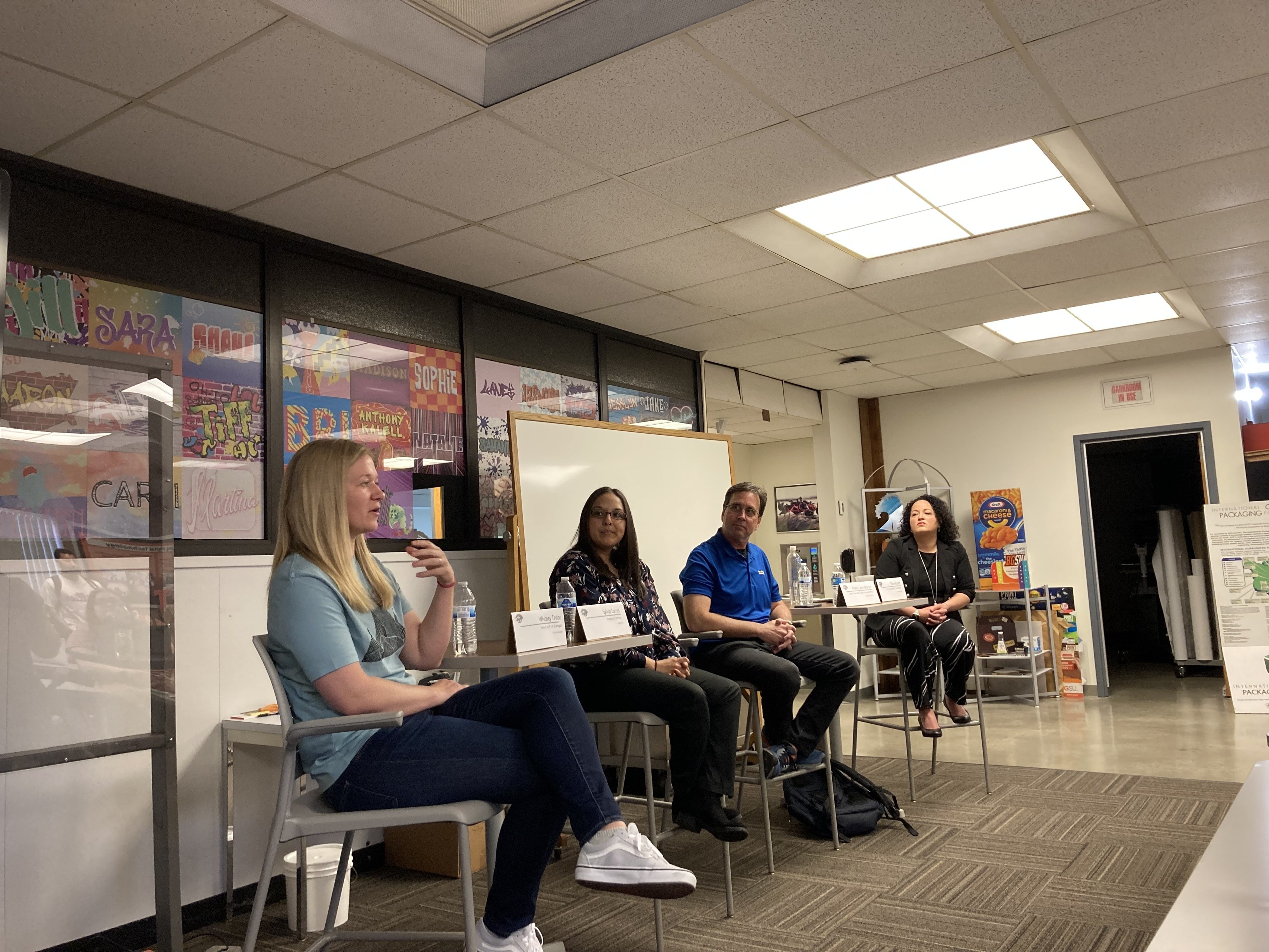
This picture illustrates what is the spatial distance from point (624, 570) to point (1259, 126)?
2746 millimetres

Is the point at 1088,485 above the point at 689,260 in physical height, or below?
below

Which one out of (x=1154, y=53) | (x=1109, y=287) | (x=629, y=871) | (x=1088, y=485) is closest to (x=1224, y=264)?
(x=1109, y=287)

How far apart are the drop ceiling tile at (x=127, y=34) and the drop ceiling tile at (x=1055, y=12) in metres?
1.95

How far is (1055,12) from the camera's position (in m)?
2.54

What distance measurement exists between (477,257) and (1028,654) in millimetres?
5257

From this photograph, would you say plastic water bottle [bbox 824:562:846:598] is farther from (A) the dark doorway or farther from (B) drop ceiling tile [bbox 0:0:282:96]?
(A) the dark doorway

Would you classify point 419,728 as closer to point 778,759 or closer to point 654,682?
point 654,682

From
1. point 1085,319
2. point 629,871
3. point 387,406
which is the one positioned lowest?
point 629,871

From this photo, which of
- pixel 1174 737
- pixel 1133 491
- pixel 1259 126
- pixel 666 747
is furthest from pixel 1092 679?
pixel 1259 126

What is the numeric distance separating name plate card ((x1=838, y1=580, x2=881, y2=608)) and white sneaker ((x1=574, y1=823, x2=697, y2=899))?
176 centimetres

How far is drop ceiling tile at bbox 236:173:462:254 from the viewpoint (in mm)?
3436

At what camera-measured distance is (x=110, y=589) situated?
2391 millimetres

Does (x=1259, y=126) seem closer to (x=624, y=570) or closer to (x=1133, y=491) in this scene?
(x=624, y=570)

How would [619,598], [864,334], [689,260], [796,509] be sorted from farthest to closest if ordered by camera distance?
[796,509], [864,334], [689,260], [619,598]
